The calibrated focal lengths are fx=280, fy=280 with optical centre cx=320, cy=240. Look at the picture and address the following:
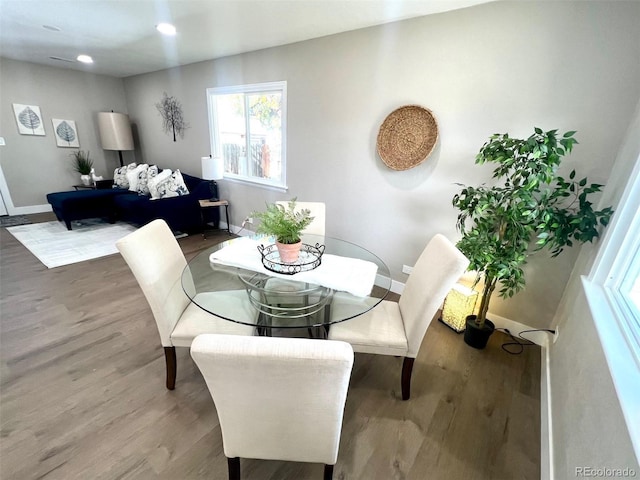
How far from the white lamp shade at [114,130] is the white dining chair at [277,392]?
601cm

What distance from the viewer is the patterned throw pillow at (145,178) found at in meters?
4.51

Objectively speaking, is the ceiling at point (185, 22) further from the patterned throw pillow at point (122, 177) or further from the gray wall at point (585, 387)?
the patterned throw pillow at point (122, 177)

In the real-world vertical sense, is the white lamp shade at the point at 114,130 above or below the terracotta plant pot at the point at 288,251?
above

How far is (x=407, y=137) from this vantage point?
2.39 metres

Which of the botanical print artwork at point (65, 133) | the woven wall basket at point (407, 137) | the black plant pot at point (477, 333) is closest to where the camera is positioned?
the black plant pot at point (477, 333)

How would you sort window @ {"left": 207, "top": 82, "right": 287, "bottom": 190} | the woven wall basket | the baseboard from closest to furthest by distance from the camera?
the woven wall basket
window @ {"left": 207, "top": 82, "right": 287, "bottom": 190}
the baseboard

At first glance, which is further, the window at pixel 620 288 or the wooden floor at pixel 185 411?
the wooden floor at pixel 185 411

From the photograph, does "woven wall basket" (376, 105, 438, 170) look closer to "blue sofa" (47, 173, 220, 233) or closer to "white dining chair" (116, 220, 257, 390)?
"white dining chair" (116, 220, 257, 390)

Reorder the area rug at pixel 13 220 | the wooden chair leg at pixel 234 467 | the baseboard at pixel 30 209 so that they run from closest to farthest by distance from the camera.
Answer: the wooden chair leg at pixel 234 467
the area rug at pixel 13 220
the baseboard at pixel 30 209

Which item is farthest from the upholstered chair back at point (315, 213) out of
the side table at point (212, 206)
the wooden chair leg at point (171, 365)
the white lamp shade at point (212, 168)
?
the side table at point (212, 206)

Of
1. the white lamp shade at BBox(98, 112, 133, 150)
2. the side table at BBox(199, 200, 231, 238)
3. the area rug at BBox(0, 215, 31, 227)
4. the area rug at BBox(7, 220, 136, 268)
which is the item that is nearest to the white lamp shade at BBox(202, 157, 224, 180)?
the side table at BBox(199, 200, 231, 238)

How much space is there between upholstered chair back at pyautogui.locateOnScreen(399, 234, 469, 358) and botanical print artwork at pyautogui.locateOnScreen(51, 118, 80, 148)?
6.45 metres

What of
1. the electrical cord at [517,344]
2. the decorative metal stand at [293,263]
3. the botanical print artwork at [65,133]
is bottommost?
the electrical cord at [517,344]

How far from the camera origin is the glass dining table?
148 cm
